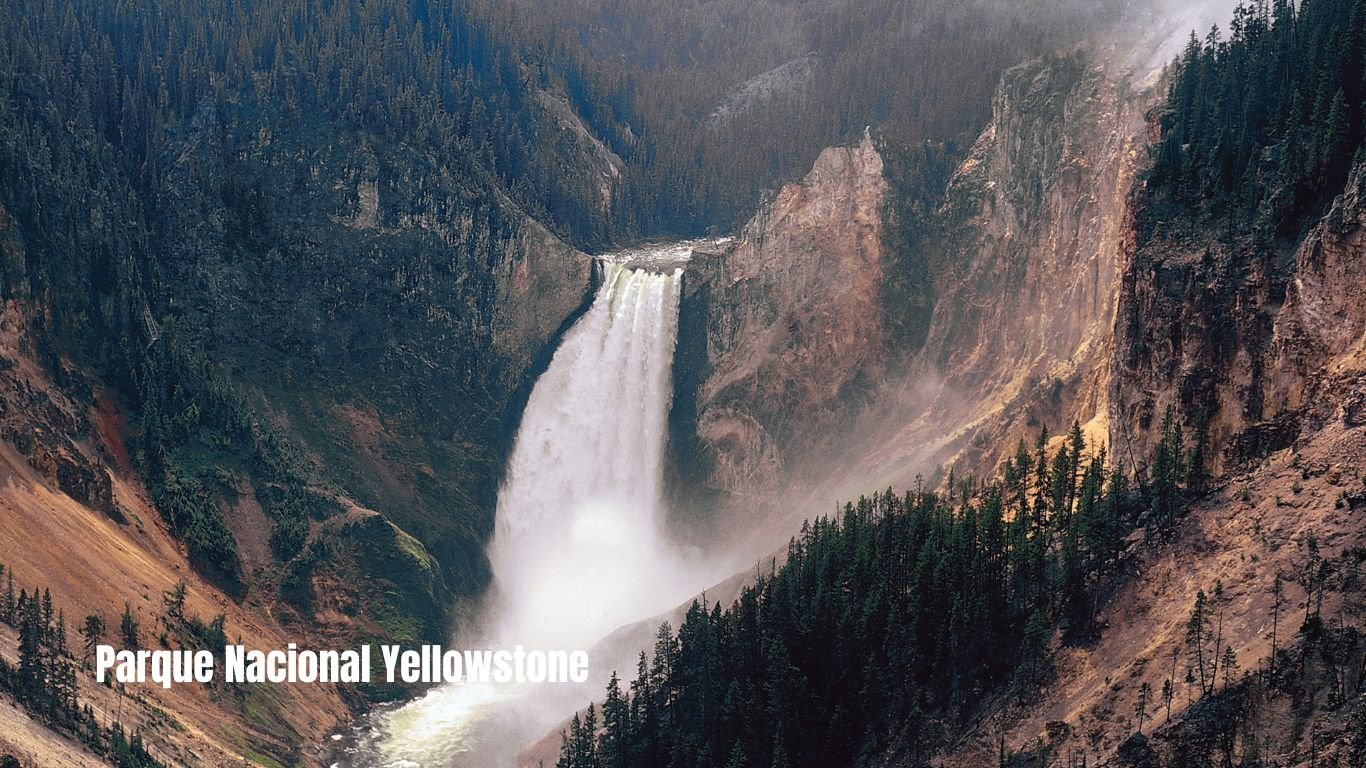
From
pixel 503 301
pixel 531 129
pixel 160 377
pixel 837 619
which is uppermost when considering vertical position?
pixel 531 129

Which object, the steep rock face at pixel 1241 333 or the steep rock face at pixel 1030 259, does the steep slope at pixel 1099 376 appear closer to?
the steep rock face at pixel 1241 333

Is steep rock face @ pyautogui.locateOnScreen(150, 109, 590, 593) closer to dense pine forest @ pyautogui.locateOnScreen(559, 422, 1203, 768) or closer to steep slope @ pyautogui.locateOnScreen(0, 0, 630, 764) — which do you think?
steep slope @ pyautogui.locateOnScreen(0, 0, 630, 764)

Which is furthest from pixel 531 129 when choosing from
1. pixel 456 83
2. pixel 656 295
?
pixel 656 295

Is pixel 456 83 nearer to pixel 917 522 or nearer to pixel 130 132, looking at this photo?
pixel 130 132

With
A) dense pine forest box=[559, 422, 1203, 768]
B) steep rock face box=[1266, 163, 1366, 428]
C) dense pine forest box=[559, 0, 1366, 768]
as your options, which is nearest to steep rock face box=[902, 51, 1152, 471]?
dense pine forest box=[559, 422, 1203, 768]

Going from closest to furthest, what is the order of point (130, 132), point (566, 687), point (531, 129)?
point (566, 687) < point (130, 132) < point (531, 129)

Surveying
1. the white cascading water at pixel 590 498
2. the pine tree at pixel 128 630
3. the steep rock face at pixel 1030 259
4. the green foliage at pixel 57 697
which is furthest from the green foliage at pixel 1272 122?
the pine tree at pixel 128 630

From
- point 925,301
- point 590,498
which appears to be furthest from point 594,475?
point 925,301
